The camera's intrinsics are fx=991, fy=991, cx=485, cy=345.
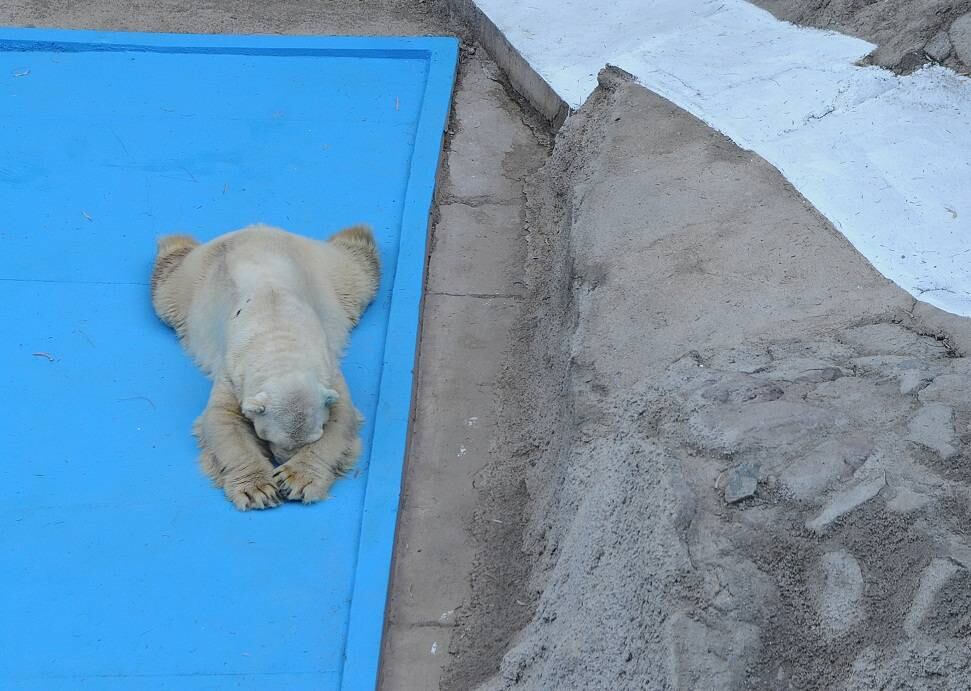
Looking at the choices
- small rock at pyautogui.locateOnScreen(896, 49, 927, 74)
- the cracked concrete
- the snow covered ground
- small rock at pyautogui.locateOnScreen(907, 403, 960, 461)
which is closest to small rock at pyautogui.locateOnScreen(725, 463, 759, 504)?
small rock at pyautogui.locateOnScreen(907, 403, 960, 461)

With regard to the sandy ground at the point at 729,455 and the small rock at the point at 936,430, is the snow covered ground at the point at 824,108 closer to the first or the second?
the sandy ground at the point at 729,455

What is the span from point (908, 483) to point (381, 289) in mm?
3021

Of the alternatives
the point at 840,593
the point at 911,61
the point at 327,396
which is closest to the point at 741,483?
the point at 840,593

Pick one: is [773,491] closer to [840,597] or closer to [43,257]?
[840,597]

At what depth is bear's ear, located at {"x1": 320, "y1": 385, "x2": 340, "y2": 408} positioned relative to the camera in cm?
406

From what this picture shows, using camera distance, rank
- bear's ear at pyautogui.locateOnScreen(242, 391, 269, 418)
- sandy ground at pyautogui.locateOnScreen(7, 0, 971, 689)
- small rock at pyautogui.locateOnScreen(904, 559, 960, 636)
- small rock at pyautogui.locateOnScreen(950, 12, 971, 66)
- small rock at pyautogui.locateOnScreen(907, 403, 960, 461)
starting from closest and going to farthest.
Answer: small rock at pyautogui.locateOnScreen(904, 559, 960, 636), sandy ground at pyautogui.locateOnScreen(7, 0, 971, 689), small rock at pyautogui.locateOnScreen(907, 403, 960, 461), bear's ear at pyautogui.locateOnScreen(242, 391, 269, 418), small rock at pyautogui.locateOnScreen(950, 12, 971, 66)

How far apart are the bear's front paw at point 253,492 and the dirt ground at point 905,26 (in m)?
3.83

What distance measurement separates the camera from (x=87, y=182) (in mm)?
5805

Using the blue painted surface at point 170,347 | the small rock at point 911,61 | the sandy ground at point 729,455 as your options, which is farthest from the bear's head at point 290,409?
→ the small rock at point 911,61

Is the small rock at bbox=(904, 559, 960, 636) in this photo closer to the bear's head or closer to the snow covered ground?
the snow covered ground

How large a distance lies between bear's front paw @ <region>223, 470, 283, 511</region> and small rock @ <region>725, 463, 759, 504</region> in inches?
76.0

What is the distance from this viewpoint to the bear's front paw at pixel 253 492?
4039 mm

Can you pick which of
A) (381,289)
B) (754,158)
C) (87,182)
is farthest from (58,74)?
(754,158)

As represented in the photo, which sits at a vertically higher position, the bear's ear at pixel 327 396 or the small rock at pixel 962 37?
the small rock at pixel 962 37
